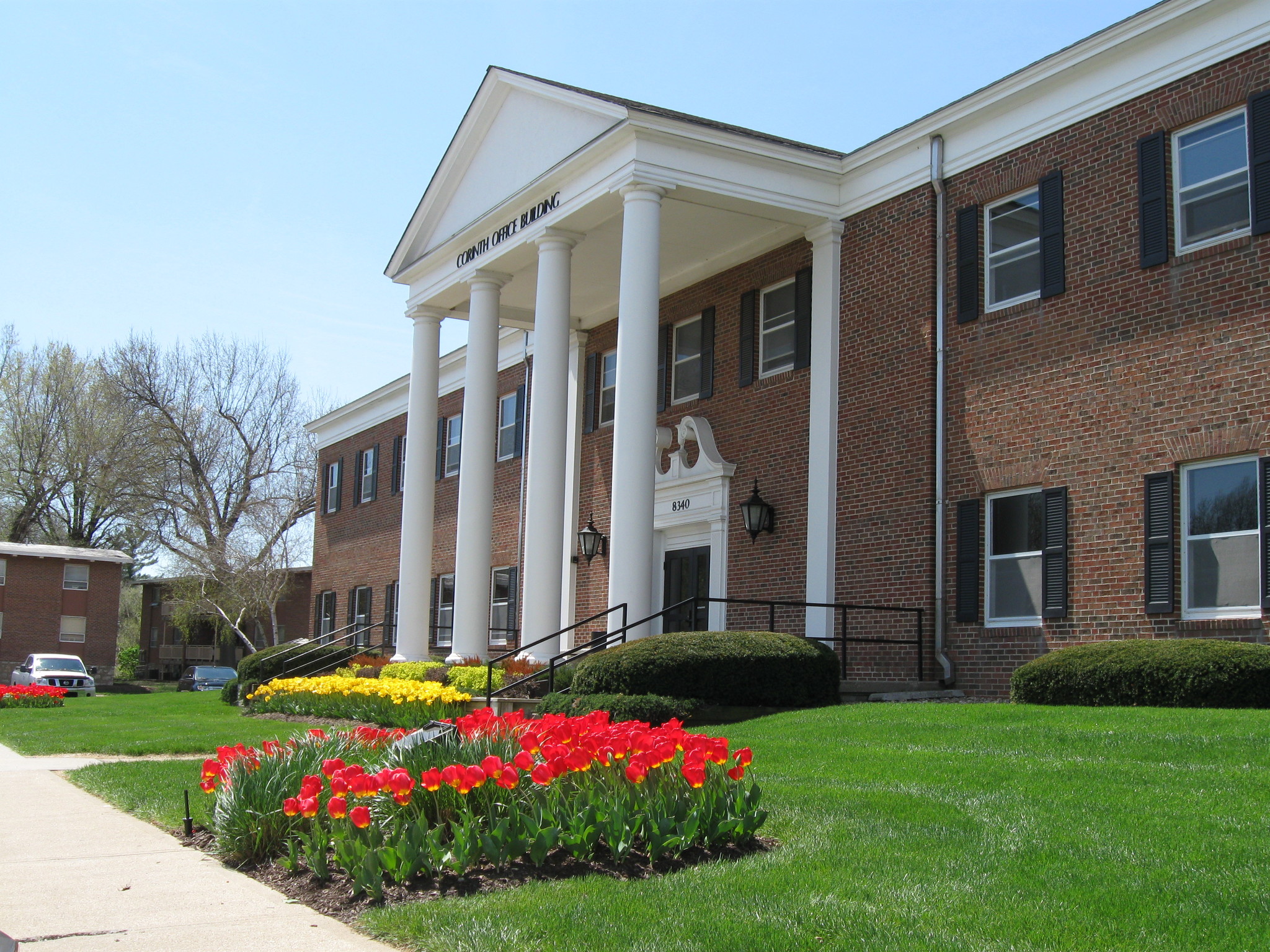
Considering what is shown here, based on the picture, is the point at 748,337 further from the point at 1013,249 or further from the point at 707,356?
the point at 1013,249

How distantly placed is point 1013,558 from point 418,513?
11956mm

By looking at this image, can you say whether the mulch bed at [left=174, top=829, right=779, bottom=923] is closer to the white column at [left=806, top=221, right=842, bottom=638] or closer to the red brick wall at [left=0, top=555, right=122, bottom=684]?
the white column at [left=806, top=221, right=842, bottom=638]

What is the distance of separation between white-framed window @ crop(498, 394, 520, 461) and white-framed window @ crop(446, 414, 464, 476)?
8.72 ft

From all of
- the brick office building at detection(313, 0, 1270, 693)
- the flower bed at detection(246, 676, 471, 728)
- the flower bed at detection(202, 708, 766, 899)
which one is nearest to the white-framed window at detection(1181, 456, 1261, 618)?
the brick office building at detection(313, 0, 1270, 693)

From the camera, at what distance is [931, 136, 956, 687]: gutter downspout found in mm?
16781

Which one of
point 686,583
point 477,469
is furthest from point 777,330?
point 477,469

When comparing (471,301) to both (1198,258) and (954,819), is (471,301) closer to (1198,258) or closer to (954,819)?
(1198,258)

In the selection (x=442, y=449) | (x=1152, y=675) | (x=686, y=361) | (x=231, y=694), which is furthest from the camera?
(x=442, y=449)

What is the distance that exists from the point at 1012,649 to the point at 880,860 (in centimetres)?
985

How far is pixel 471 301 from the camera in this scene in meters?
22.9

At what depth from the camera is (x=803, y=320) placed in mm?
19500

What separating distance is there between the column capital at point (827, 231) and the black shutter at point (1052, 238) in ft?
11.5

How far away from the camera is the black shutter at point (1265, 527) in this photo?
43.1ft

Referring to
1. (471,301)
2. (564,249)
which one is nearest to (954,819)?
(564,249)
